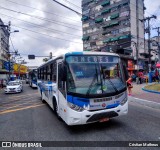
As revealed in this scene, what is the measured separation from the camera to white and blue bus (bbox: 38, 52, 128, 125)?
4.78m

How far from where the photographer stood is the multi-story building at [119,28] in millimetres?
49938

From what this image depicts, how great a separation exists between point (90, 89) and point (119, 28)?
53.9m

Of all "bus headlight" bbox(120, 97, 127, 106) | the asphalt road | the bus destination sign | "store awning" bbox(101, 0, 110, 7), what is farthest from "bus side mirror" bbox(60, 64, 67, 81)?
"store awning" bbox(101, 0, 110, 7)

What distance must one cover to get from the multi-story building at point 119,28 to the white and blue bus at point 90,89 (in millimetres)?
38711

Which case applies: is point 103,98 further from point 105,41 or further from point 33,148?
point 105,41

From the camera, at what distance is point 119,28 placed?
54125 mm

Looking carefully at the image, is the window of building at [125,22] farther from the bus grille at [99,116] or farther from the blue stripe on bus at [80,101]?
the blue stripe on bus at [80,101]

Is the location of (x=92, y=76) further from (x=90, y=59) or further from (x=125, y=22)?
(x=125, y=22)

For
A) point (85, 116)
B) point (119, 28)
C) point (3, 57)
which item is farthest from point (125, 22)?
point (85, 116)

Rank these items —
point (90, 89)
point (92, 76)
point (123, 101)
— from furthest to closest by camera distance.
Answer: point (123, 101)
point (92, 76)
point (90, 89)

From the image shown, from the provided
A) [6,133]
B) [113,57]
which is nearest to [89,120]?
[113,57]

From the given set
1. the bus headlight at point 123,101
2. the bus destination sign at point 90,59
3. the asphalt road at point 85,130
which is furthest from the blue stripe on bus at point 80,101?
the bus headlight at point 123,101

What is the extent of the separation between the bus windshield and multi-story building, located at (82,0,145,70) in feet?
127

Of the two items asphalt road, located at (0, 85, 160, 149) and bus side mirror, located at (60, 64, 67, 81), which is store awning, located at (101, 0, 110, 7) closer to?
asphalt road, located at (0, 85, 160, 149)
